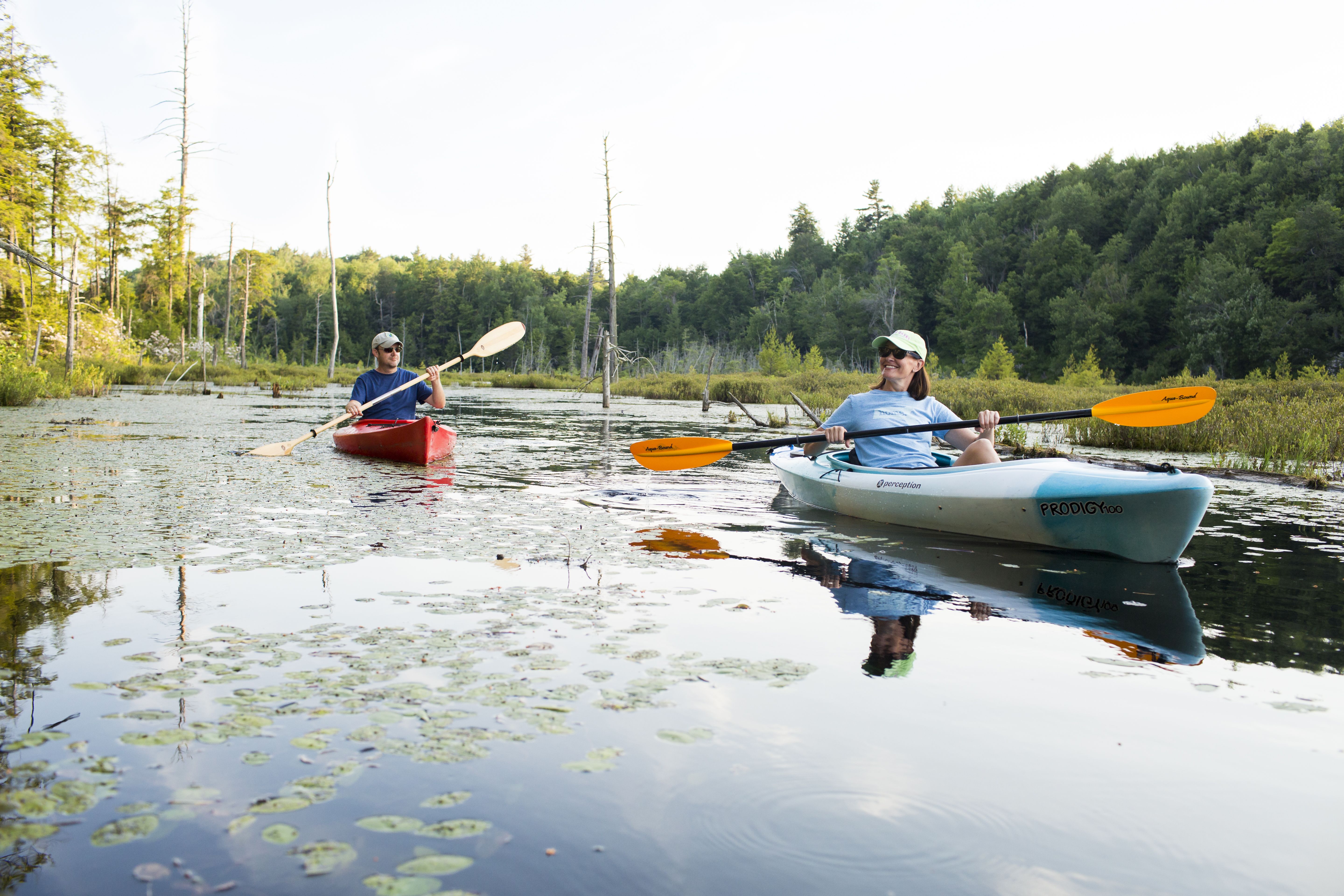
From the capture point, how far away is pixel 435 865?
177 cm

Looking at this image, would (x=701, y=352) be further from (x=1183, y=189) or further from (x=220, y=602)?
(x=220, y=602)

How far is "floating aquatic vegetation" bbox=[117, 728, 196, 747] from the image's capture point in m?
2.23

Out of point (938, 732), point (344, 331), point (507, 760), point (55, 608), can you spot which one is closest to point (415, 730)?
point (507, 760)

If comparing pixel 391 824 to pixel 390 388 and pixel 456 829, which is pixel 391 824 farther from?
pixel 390 388

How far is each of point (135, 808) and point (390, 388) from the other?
7.83 m

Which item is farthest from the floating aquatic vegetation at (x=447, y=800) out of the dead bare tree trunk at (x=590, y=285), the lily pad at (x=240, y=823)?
the dead bare tree trunk at (x=590, y=285)

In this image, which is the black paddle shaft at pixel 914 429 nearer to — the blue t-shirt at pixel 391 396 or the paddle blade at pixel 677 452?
the paddle blade at pixel 677 452

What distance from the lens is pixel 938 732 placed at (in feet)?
8.47

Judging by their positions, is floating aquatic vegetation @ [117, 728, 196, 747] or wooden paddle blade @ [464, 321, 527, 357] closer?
floating aquatic vegetation @ [117, 728, 196, 747]

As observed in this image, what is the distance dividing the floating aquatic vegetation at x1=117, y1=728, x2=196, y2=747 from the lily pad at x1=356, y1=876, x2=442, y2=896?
34.0 inches

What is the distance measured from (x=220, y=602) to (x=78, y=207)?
1064 inches

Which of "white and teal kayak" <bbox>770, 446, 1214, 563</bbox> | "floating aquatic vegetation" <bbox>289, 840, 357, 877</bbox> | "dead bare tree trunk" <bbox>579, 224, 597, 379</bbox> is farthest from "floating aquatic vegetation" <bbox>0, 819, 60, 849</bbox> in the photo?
"dead bare tree trunk" <bbox>579, 224, 597, 379</bbox>

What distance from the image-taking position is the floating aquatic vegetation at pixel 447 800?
6.56ft

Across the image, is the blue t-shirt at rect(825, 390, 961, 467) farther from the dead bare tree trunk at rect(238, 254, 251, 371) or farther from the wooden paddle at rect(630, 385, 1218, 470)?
the dead bare tree trunk at rect(238, 254, 251, 371)
